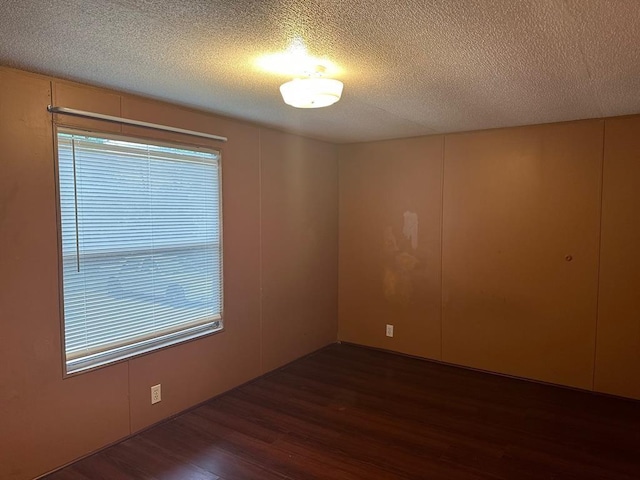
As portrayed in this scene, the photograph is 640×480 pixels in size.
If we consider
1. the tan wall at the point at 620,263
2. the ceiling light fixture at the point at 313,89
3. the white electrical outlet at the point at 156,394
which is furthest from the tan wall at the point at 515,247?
the white electrical outlet at the point at 156,394

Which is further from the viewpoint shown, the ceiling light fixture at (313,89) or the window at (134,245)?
the window at (134,245)

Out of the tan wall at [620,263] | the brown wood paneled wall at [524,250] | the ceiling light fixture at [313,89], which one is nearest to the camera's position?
the ceiling light fixture at [313,89]

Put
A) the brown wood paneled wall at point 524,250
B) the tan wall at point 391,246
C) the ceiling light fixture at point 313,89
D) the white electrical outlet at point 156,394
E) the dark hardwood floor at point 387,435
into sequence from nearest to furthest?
1. the ceiling light fixture at point 313,89
2. the dark hardwood floor at point 387,435
3. the white electrical outlet at point 156,394
4. the brown wood paneled wall at point 524,250
5. the tan wall at point 391,246

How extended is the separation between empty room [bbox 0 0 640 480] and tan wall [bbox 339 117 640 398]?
0.8 inches

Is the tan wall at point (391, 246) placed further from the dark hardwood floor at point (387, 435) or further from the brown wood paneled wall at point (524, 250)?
the dark hardwood floor at point (387, 435)

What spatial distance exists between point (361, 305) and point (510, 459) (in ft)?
7.73

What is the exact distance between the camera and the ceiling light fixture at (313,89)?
2.20 m

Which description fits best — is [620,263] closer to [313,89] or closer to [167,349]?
[313,89]

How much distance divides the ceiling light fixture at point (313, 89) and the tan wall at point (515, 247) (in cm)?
219

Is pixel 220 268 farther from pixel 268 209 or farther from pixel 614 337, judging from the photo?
pixel 614 337

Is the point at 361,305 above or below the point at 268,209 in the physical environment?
below

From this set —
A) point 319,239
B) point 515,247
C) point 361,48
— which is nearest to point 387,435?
point 515,247

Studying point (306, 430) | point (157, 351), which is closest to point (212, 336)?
point (157, 351)

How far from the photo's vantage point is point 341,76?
7.70 ft
